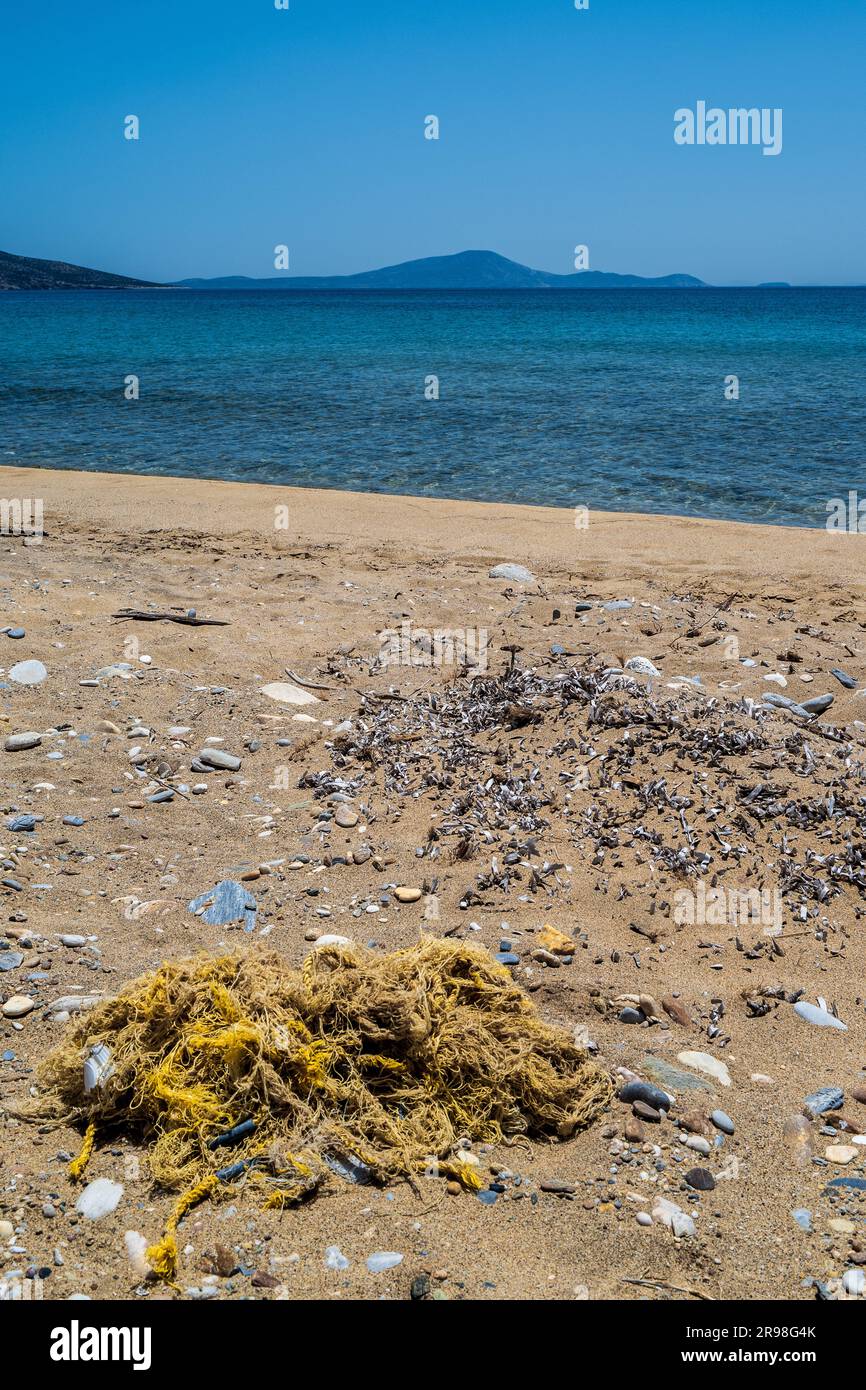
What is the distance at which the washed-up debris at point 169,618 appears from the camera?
680 centimetres

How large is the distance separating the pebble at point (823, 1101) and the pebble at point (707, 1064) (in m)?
0.25

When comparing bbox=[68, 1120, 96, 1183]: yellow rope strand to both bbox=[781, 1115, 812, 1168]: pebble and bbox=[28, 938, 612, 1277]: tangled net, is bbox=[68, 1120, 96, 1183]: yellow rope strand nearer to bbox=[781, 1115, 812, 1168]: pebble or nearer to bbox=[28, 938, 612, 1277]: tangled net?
bbox=[28, 938, 612, 1277]: tangled net

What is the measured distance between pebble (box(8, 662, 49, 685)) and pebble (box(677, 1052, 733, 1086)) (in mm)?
4275

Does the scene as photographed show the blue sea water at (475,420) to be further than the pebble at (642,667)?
Yes

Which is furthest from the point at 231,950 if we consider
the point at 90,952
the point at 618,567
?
the point at 618,567

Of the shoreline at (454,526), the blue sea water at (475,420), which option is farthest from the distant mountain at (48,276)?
the shoreline at (454,526)

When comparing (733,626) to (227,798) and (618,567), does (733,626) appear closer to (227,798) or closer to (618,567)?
(618,567)

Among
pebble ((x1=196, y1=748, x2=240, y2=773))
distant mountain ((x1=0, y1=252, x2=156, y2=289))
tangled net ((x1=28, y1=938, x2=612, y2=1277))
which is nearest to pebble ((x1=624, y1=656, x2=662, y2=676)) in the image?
pebble ((x1=196, y1=748, x2=240, y2=773))

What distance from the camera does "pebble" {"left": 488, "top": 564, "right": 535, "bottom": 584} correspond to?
8.11 metres

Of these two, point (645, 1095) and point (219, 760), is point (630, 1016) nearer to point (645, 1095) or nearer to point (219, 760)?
point (645, 1095)

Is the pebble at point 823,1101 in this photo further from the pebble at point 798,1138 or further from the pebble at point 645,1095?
the pebble at point 645,1095

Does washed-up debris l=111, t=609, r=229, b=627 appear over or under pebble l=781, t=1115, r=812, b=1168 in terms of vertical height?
over

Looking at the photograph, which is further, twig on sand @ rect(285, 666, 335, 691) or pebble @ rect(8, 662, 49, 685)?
twig on sand @ rect(285, 666, 335, 691)

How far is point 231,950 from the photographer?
357 centimetres
